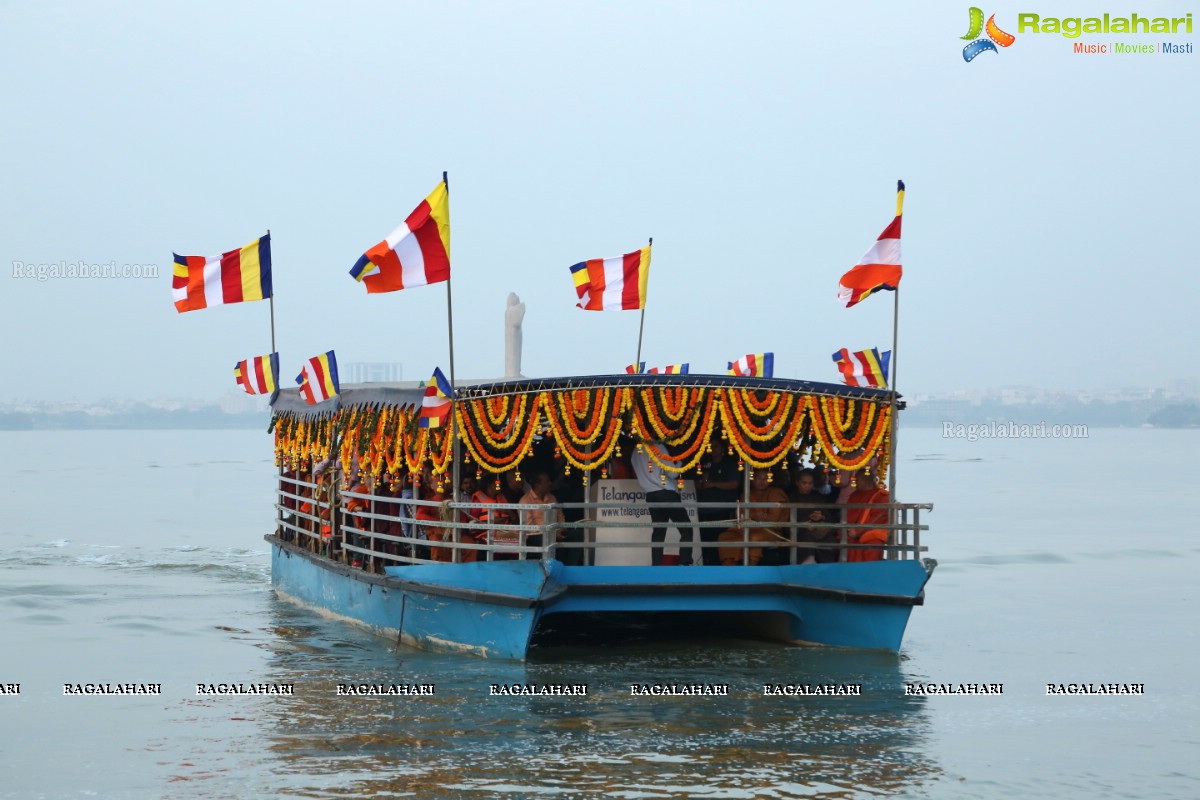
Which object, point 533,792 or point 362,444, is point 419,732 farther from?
point 362,444

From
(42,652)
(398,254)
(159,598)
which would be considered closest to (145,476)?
(159,598)

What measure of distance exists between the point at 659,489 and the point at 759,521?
1171mm

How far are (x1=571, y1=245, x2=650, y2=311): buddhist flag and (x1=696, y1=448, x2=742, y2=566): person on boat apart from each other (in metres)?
3.06

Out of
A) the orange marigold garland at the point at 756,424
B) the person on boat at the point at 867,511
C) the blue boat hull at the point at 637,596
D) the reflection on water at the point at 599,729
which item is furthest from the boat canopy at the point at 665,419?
the reflection on water at the point at 599,729

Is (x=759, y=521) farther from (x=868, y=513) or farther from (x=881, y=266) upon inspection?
(x=881, y=266)

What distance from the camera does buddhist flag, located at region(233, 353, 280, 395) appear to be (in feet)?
64.8

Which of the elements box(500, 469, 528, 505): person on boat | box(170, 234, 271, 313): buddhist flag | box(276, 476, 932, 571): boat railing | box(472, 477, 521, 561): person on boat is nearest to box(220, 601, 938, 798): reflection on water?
box(276, 476, 932, 571): boat railing

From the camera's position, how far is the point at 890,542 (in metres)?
14.5

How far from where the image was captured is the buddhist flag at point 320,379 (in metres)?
16.6

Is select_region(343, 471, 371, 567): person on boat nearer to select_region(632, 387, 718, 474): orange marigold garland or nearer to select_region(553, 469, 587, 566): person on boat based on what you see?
select_region(553, 469, 587, 566): person on boat

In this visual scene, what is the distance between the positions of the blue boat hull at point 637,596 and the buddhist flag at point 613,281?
443cm

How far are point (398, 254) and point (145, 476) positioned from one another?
71.0 metres

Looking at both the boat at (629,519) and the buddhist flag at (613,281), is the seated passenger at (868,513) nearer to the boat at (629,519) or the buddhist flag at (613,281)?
the boat at (629,519)

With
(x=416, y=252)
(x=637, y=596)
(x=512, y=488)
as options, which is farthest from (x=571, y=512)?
(x=416, y=252)
